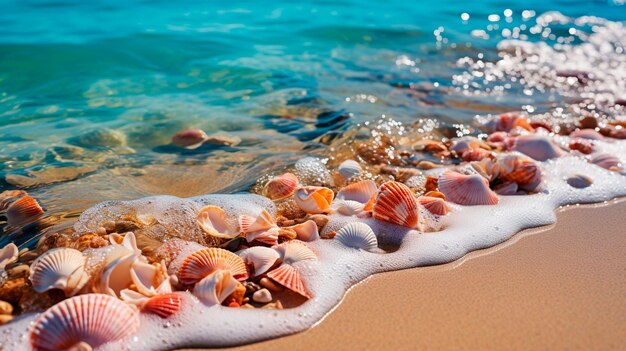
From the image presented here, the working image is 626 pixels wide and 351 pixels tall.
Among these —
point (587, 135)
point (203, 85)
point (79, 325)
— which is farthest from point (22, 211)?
point (587, 135)

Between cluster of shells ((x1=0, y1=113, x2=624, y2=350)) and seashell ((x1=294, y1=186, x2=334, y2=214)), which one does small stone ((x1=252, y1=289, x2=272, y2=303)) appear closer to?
cluster of shells ((x1=0, y1=113, x2=624, y2=350))

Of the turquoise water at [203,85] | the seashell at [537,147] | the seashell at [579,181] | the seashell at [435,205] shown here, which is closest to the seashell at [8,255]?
the turquoise water at [203,85]

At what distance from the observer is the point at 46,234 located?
273 centimetres

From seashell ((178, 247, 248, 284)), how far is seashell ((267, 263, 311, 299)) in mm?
135

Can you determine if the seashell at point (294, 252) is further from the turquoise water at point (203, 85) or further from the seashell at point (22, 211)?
the seashell at point (22, 211)

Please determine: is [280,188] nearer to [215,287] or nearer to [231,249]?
[231,249]

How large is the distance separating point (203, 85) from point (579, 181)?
3922mm

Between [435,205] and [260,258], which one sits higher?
[260,258]

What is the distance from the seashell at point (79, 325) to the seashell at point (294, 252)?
0.80 meters

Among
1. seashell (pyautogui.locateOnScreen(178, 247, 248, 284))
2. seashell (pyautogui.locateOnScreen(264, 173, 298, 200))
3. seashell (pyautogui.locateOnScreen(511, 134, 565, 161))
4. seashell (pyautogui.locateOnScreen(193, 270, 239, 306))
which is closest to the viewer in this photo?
seashell (pyautogui.locateOnScreen(193, 270, 239, 306))

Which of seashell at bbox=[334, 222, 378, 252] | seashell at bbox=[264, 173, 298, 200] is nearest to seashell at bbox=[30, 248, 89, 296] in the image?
seashell at bbox=[334, 222, 378, 252]

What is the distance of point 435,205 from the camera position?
3.17 metres

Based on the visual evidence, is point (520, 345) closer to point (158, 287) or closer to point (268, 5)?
point (158, 287)

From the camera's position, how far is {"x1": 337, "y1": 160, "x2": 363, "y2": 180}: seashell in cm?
370
